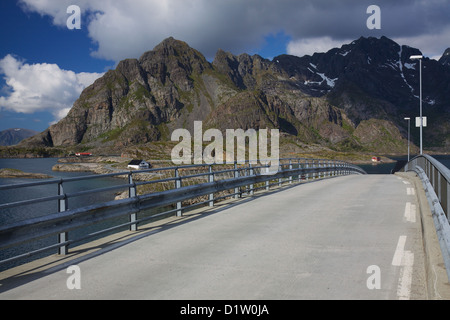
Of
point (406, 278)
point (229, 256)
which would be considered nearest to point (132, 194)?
point (229, 256)

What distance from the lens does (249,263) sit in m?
6.27

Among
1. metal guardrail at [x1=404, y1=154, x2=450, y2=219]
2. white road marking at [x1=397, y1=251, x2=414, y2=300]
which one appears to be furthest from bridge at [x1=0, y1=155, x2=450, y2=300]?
metal guardrail at [x1=404, y1=154, x2=450, y2=219]

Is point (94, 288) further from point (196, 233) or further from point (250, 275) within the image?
point (196, 233)

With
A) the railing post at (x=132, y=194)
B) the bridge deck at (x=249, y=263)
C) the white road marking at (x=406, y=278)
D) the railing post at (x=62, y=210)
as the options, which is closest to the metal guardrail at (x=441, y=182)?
the bridge deck at (x=249, y=263)

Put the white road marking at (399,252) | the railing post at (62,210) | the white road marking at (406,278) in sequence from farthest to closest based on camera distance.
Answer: the railing post at (62,210)
the white road marking at (399,252)
the white road marking at (406,278)

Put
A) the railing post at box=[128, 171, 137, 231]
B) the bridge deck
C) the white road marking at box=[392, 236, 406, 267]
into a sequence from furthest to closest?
1. the railing post at box=[128, 171, 137, 231]
2. the white road marking at box=[392, 236, 406, 267]
3. the bridge deck

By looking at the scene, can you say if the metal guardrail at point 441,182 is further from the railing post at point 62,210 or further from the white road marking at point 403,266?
the railing post at point 62,210

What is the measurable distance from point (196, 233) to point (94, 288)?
3784mm

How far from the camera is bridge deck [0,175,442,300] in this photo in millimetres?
5023

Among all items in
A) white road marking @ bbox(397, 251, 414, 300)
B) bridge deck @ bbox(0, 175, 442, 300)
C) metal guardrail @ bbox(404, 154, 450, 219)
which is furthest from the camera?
metal guardrail @ bbox(404, 154, 450, 219)

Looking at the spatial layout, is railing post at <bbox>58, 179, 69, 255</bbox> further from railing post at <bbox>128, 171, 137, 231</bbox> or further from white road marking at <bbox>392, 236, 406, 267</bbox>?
white road marking at <bbox>392, 236, 406, 267</bbox>

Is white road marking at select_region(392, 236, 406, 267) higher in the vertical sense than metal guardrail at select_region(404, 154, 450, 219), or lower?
lower

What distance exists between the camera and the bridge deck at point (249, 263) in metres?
5.02
